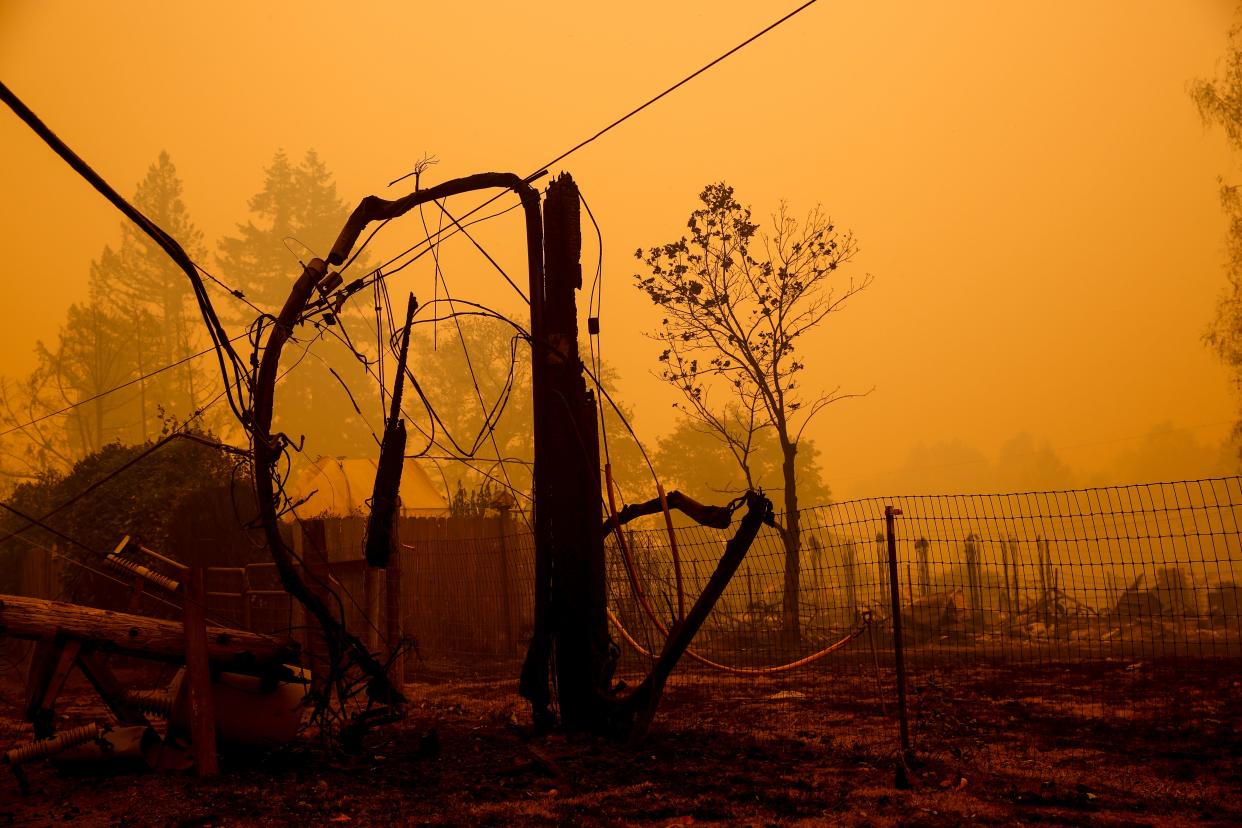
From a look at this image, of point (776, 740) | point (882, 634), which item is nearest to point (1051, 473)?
point (882, 634)

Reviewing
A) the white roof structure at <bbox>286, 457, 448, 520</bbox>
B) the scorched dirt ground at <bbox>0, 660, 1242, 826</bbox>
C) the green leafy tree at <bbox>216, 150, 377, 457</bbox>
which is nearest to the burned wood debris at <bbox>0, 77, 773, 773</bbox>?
the scorched dirt ground at <bbox>0, 660, 1242, 826</bbox>

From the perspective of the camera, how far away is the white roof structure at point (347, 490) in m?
23.0

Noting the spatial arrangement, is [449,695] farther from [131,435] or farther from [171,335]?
[171,335]

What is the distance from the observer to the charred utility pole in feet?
25.8

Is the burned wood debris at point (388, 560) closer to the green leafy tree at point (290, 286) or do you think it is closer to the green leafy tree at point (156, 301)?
the green leafy tree at point (156, 301)

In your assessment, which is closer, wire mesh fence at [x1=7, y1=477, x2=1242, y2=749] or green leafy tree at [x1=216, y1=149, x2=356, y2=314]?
wire mesh fence at [x1=7, y1=477, x2=1242, y2=749]

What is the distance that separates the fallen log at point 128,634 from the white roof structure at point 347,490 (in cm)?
1484

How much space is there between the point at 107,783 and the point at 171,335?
44.7 m

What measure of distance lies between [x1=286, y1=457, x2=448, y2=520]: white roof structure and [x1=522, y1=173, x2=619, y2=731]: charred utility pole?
14542mm

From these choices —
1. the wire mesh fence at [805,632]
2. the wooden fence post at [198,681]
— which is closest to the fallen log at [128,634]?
the wooden fence post at [198,681]

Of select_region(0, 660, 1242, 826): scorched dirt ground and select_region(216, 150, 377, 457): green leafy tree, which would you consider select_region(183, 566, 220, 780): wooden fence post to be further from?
select_region(216, 150, 377, 457): green leafy tree

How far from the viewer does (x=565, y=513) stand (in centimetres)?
816

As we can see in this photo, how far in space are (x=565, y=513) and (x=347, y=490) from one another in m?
→ 16.9

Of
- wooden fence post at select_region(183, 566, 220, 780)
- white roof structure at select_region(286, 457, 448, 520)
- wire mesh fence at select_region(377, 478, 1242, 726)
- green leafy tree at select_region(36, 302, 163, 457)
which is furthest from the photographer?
green leafy tree at select_region(36, 302, 163, 457)
